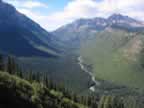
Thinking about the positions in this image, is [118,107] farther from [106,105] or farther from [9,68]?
[9,68]

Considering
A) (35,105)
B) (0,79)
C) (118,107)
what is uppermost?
(0,79)

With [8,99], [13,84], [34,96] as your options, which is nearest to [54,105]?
[34,96]

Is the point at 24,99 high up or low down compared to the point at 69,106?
up

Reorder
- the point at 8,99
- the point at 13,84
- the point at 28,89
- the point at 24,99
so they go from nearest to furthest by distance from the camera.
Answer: the point at 8,99 < the point at 24,99 < the point at 13,84 < the point at 28,89

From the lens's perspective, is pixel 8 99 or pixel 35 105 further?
pixel 35 105

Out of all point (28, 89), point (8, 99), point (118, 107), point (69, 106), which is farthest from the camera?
point (118, 107)

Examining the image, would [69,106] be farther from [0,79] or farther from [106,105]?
[106,105]

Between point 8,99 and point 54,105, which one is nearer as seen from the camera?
point 8,99

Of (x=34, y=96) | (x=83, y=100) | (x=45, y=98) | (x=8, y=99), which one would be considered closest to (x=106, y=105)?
(x=83, y=100)

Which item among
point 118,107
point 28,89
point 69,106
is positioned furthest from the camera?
point 118,107
